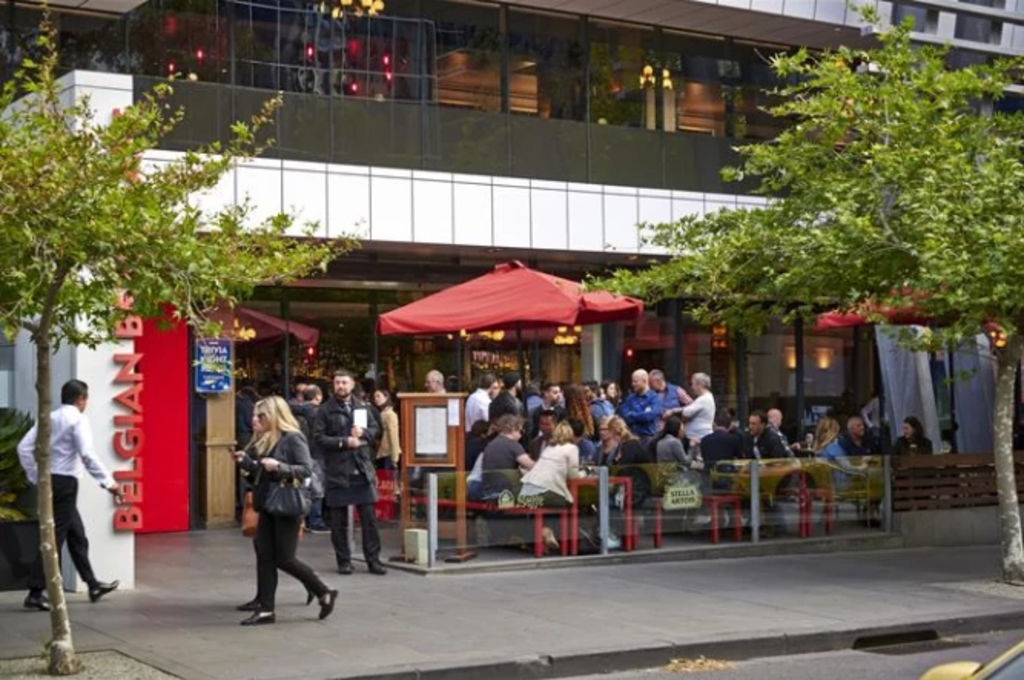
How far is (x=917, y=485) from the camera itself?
17.6 metres

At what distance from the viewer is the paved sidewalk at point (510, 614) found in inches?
406

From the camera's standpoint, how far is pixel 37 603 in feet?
40.4

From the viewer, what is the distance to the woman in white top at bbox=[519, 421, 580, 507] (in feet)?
48.6

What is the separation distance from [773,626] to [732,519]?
4624mm

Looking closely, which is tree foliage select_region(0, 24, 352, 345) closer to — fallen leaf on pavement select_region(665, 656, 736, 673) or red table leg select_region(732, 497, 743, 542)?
fallen leaf on pavement select_region(665, 656, 736, 673)

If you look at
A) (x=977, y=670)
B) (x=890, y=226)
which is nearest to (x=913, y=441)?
(x=890, y=226)

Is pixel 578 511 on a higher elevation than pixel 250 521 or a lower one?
lower

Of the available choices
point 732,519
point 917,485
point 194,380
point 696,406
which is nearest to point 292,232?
point 194,380

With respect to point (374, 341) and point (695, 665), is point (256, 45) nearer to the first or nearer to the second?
point (374, 341)

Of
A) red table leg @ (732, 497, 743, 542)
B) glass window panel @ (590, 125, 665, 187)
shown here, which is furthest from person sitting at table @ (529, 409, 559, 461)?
glass window panel @ (590, 125, 665, 187)

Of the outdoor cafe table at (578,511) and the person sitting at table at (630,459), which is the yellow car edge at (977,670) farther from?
the person sitting at table at (630,459)

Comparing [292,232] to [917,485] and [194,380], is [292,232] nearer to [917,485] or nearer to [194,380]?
[194,380]

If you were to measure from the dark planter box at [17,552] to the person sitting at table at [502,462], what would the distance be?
4.27 metres

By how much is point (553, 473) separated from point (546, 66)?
9.80 m
